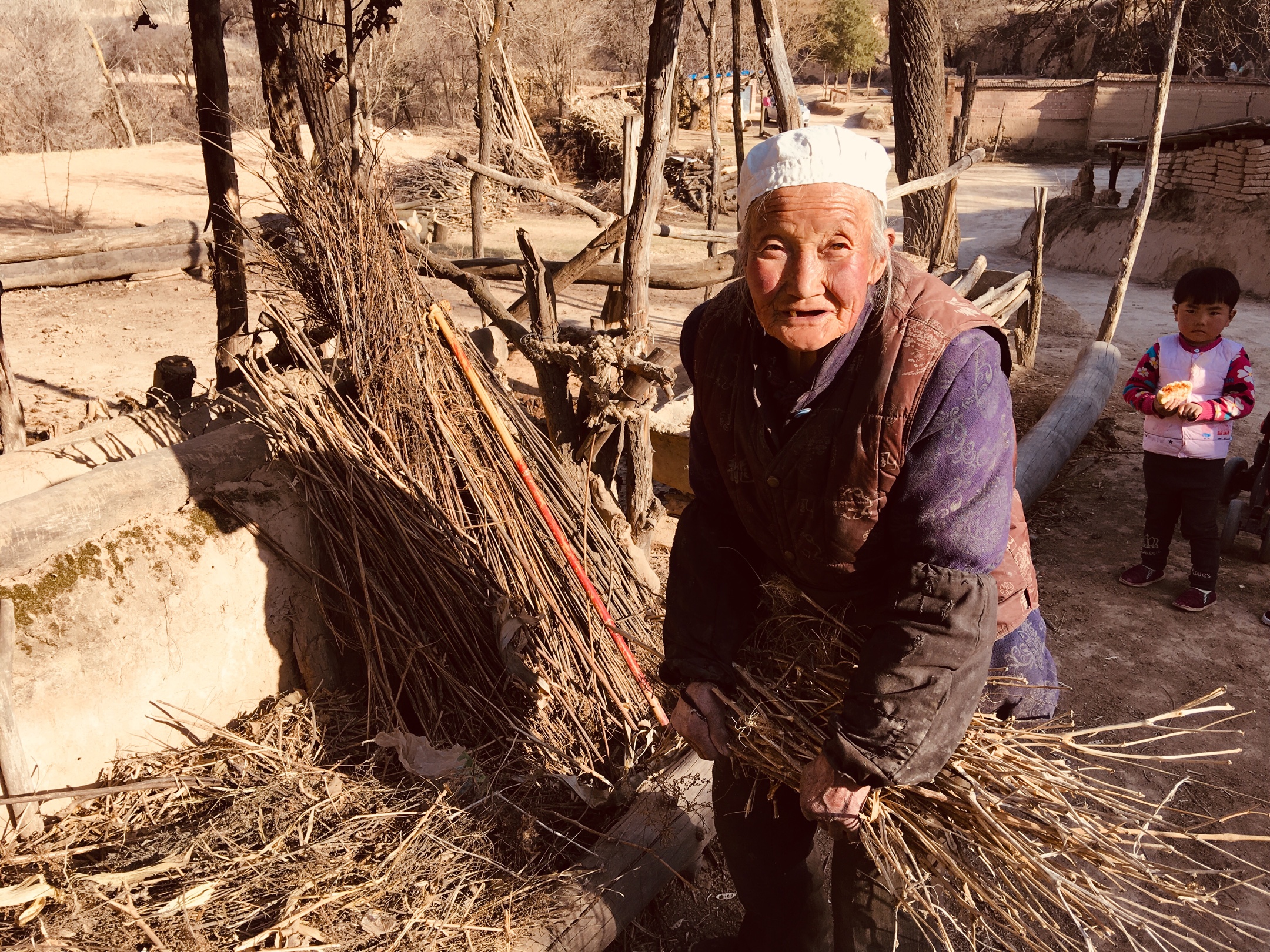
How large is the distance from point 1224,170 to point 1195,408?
897 centimetres

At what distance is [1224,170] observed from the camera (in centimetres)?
1098

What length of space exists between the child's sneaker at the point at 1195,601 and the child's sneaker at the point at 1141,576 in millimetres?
244

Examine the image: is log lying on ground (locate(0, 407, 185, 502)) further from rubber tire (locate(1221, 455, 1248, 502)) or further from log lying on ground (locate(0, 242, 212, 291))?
log lying on ground (locate(0, 242, 212, 291))

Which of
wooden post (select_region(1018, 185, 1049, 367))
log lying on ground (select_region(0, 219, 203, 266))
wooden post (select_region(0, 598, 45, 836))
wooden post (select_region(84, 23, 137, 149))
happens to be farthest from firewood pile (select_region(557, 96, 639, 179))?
wooden post (select_region(0, 598, 45, 836))

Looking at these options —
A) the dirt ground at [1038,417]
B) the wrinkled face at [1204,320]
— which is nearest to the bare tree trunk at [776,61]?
the wrinkled face at [1204,320]

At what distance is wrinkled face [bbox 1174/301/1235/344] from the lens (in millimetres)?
3930

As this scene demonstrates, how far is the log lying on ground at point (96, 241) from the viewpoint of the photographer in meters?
8.41

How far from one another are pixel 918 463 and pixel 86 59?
905 inches

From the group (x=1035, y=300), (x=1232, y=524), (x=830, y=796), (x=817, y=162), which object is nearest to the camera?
(x=817, y=162)

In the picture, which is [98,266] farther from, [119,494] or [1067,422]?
[1067,422]

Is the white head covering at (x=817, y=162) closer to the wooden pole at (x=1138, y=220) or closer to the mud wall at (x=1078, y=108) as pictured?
the wooden pole at (x=1138, y=220)

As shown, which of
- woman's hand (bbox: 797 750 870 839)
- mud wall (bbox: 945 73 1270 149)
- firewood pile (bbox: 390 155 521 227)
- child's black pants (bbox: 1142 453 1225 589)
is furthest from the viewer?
mud wall (bbox: 945 73 1270 149)

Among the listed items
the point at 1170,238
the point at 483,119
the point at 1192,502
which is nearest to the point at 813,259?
the point at 1192,502

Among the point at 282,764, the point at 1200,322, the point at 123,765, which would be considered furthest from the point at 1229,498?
the point at 123,765
